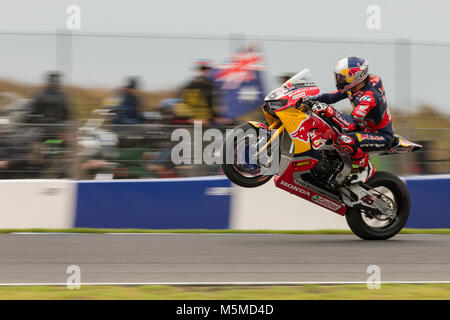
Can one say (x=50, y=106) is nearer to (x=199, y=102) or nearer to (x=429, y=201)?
Result: (x=199, y=102)

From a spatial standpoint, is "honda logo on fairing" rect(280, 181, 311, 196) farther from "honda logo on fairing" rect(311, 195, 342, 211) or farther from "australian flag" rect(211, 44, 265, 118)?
"australian flag" rect(211, 44, 265, 118)

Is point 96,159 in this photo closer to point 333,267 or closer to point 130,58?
point 130,58

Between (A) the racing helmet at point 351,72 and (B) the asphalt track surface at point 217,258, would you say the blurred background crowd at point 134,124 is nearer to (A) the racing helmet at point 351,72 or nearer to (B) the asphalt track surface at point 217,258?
(B) the asphalt track surface at point 217,258

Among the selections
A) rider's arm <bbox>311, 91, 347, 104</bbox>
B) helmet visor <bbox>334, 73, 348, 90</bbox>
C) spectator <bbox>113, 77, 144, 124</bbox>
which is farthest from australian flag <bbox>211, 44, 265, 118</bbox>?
helmet visor <bbox>334, 73, 348, 90</bbox>

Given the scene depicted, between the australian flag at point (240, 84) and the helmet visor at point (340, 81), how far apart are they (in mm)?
1464

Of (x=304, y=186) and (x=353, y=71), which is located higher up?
(x=353, y=71)

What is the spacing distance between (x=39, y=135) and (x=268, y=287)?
465 centimetres

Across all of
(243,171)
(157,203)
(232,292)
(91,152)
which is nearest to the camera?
(232,292)

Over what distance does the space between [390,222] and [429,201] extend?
1758 mm

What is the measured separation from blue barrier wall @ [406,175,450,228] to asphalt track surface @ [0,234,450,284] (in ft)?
3.33

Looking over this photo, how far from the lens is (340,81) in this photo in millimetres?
8195

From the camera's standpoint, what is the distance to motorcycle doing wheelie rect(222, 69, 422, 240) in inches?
298

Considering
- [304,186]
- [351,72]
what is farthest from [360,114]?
[304,186]

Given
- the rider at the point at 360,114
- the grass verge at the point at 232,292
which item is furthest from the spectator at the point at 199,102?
the grass verge at the point at 232,292
